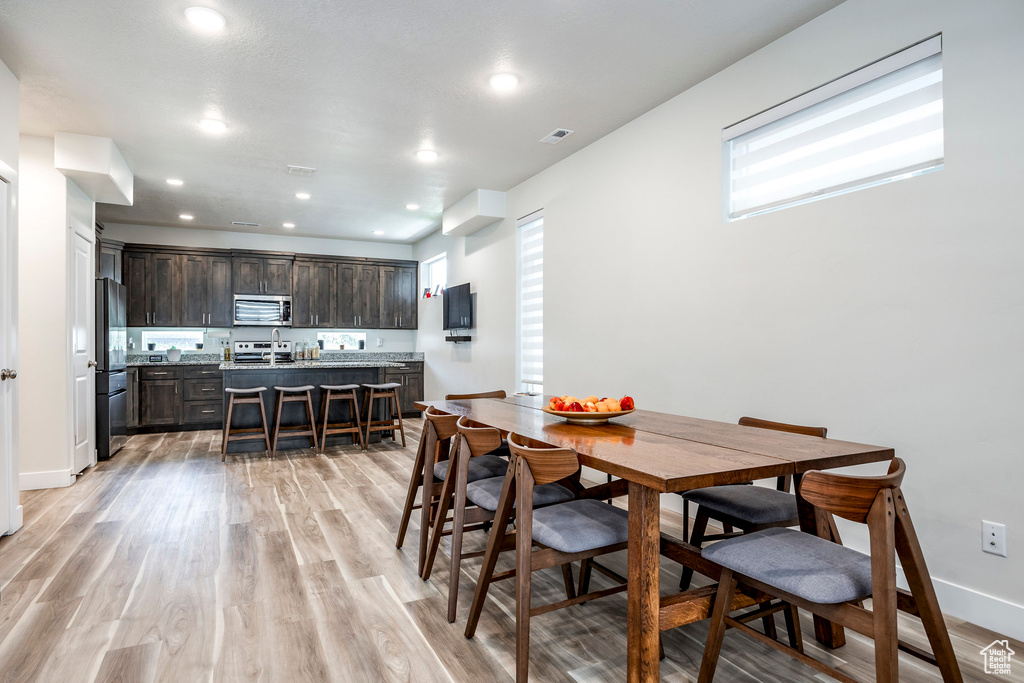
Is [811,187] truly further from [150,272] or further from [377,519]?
[150,272]

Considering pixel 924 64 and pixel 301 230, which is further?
pixel 301 230

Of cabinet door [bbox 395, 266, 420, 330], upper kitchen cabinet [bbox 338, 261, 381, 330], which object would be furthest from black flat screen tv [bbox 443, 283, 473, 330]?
upper kitchen cabinet [bbox 338, 261, 381, 330]

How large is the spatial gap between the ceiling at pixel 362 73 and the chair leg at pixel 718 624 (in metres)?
2.52

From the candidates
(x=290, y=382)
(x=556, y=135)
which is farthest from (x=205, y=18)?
(x=290, y=382)

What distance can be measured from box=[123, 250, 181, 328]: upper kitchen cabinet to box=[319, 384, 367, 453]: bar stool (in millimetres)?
3037

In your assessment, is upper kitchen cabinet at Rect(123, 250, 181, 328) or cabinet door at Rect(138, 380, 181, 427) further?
upper kitchen cabinet at Rect(123, 250, 181, 328)

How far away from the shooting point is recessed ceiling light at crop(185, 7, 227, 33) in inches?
104

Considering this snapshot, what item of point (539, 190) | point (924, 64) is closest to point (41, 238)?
point (539, 190)

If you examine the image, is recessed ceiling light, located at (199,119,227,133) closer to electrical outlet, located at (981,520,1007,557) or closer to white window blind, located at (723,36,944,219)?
white window blind, located at (723,36,944,219)

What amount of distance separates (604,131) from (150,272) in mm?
6281

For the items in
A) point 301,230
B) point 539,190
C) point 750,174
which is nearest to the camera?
point 750,174

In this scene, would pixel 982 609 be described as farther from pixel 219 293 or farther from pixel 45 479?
pixel 219 293

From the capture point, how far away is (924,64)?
7.86 feet

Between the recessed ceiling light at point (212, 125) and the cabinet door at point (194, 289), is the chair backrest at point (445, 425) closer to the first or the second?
the recessed ceiling light at point (212, 125)
